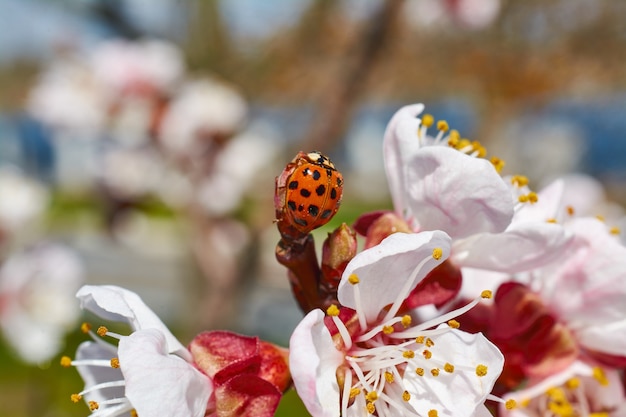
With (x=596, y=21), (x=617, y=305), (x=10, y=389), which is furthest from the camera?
(x=596, y=21)

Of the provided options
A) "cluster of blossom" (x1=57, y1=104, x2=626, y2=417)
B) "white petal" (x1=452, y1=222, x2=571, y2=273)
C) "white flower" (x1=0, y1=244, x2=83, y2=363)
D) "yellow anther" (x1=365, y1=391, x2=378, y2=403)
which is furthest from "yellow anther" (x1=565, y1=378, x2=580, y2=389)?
"white flower" (x1=0, y1=244, x2=83, y2=363)

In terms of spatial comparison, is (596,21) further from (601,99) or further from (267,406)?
(267,406)

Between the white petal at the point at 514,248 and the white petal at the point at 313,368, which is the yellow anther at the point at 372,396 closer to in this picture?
the white petal at the point at 313,368

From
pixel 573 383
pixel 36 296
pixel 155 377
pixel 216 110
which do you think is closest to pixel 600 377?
pixel 573 383

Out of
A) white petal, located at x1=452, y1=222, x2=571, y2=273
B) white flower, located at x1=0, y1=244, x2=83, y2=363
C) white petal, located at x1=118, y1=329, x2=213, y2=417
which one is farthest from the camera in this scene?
white flower, located at x1=0, y1=244, x2=83, y2=363

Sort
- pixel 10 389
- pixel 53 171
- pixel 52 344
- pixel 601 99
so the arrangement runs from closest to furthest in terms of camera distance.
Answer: pixel 52 344, pixel 10 389, pixel 601 99, pixel 53 171

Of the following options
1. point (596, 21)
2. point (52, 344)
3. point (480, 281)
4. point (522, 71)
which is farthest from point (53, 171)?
point (480, 281)

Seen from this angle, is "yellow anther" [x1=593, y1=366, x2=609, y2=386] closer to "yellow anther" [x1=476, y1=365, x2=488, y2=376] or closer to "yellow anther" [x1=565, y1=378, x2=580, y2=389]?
"yellow anther" [x1=565, y1=378, x2=580, y2=389]

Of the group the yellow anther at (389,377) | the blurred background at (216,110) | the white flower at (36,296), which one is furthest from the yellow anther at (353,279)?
the white flower at (36,296)
